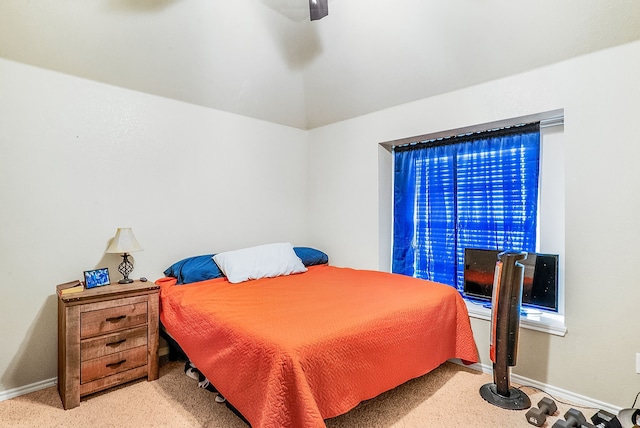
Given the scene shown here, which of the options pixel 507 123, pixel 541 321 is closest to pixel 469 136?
pixel 507 123

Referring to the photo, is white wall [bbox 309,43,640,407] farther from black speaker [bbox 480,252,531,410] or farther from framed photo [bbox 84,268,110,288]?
framed photo [bbox 84,268,110,288]

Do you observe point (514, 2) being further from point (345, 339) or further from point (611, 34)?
point (345, 339)

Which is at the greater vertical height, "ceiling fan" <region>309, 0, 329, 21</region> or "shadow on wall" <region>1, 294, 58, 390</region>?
"ceiling fan" <region>309, 0, 329, 21</region>

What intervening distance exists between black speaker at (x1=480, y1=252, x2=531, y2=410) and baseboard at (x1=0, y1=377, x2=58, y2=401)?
2940 mm

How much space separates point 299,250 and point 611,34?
2.84 m

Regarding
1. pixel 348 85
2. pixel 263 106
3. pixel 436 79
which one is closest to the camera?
pixel 436 79

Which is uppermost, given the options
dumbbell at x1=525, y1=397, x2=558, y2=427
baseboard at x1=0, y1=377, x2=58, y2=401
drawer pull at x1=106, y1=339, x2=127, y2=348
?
drawer pull at x1=106, y1=339, x2=127, y2=348

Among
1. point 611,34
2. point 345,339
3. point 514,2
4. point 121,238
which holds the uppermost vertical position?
point 514,2

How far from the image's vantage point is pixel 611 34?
197 centimetres

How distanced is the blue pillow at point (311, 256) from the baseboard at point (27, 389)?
2.11m

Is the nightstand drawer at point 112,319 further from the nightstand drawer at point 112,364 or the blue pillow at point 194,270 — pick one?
the blue pillow at point 194,270

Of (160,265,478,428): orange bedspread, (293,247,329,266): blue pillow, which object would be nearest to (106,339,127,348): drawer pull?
(160,265,478,428): orange bedspread

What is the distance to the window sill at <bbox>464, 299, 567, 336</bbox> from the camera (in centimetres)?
219

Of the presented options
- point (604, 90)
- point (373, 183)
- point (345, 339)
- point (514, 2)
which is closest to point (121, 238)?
point (345, 339)
